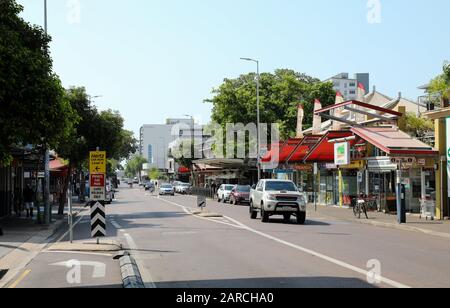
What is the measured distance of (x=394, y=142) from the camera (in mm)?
30000

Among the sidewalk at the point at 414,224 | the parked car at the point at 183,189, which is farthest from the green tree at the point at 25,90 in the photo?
the parked car at the point at 183,189

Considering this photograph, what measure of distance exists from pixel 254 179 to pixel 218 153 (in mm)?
5851

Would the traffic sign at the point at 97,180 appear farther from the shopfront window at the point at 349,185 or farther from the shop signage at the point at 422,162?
the shopfront window at the point at 349,185

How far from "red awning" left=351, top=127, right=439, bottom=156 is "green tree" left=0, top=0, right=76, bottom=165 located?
15.0 m

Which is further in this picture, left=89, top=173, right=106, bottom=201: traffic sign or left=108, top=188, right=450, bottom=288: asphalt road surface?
left=89, top=173, right=106, bottom=201: traffic sign

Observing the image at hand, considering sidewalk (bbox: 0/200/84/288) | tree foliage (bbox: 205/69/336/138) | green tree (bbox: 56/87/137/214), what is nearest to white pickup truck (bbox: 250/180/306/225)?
sidewalk (bbox: 0/200/84/288)

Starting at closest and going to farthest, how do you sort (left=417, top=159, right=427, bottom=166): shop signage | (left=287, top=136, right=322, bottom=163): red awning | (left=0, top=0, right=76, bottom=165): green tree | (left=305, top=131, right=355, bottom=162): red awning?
(left=0, top=0, right=76, bottom=165): green tree < (left=417, top=159, right=427, bottom=166): shop signage < (left=305, top=131, right=355, bottom=162): red awning < (left=287, top=136, right=322, bottom=163): red awning

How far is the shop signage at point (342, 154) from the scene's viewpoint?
3584cm

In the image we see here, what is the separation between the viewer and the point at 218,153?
207 feet

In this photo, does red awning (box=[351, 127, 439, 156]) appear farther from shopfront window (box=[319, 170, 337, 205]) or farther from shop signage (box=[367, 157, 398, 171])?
shopfront window (box=[319, 170, 337, 205])

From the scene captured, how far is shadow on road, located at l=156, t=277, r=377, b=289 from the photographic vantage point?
1017 cm

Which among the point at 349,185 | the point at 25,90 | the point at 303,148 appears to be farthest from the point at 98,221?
the point at 303,148
